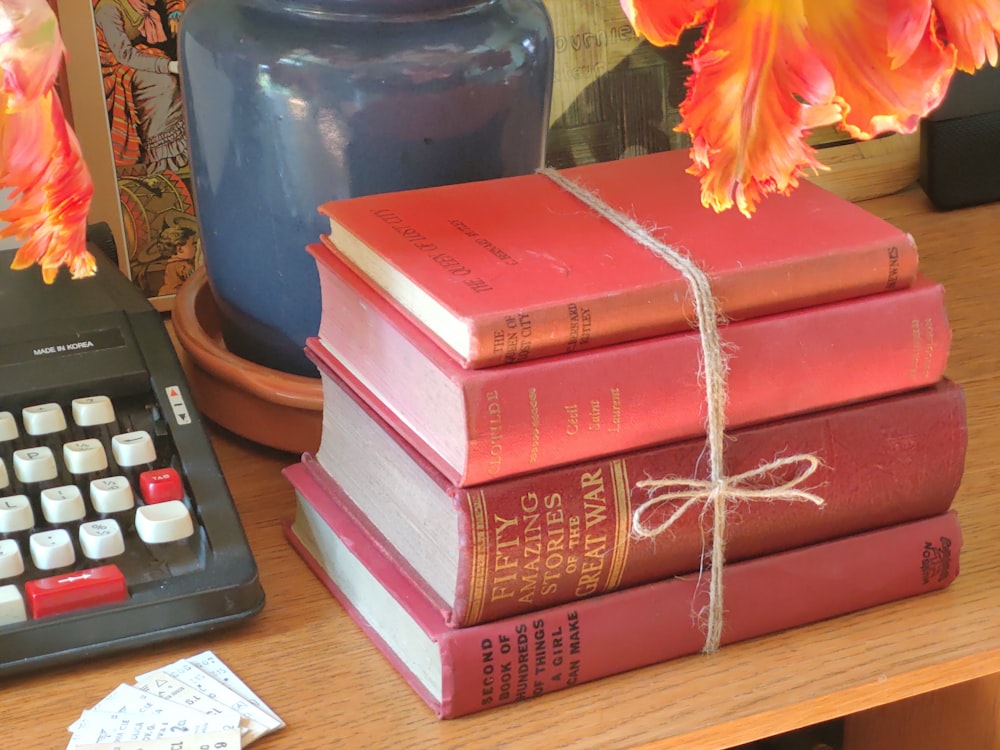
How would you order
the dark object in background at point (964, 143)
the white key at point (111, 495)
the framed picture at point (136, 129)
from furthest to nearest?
the dark object in background at point (964, 143) → the framed picture at point (136, 129) → the white key at point (111, 495)

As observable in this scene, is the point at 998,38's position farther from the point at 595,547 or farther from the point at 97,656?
the point at 97,656

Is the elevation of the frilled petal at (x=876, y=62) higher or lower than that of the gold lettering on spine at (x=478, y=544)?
higher

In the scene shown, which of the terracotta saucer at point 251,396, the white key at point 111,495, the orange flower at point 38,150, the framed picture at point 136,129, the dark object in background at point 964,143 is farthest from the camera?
the dark object in background at point 964,143

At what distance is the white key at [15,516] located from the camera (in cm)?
59

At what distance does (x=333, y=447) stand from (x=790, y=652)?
0.24 meters

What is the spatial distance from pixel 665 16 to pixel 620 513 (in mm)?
206

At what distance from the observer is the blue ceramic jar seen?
26.4 inches

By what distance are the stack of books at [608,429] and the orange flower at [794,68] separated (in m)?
0.06

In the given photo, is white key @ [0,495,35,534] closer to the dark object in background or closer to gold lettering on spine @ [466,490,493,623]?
gold lettering on spine @ [466,490,493,623]

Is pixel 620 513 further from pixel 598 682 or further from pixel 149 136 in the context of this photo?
pixel 149 136

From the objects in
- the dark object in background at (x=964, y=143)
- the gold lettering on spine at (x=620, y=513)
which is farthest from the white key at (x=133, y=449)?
the dark object in background at (x=964, y=143)

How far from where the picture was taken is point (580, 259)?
568mm

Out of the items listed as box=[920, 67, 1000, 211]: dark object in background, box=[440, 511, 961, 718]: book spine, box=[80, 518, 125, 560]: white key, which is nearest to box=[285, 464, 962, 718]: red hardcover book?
box=[440, 511, 961, 718]: book spine

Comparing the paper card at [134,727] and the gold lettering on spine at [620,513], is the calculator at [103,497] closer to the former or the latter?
the paper card at [134,727]
